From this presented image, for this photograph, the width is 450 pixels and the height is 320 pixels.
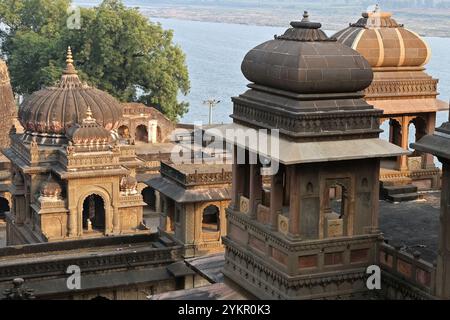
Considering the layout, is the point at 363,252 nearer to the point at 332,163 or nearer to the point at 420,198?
the point at 332,163

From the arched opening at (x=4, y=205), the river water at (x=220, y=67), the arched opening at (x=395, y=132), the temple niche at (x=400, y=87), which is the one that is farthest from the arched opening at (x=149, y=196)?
the river water at (x=220, y=67)

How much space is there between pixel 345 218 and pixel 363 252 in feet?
2.11

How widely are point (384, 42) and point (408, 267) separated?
6720 millimetres

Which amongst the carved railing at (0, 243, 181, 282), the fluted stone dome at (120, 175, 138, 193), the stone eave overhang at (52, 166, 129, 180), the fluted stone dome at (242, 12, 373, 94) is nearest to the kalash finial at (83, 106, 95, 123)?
the stone eave overhang at (52, 166, 129, 180)

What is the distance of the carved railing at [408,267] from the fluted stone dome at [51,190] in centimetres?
1508

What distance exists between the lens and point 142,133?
45.1m

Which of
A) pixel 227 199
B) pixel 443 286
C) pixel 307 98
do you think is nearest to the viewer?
pixel 443 286

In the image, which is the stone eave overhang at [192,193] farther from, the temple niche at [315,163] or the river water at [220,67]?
the river water at [220,67]

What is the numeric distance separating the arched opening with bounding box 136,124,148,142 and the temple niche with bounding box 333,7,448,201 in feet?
84.1

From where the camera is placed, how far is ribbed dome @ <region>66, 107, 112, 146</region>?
92.8 ft

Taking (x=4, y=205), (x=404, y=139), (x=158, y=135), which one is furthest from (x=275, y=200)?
(x=158, y=135)

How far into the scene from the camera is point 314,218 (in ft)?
47.5

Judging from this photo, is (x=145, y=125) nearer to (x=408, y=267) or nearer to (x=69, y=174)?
(x=69, y=174)
